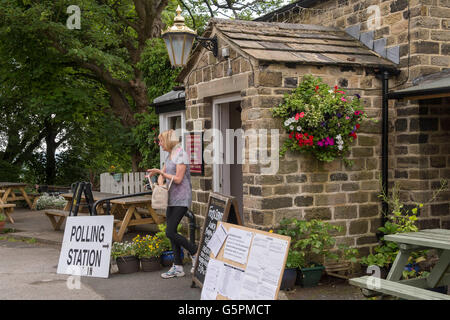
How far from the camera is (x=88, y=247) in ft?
22.1

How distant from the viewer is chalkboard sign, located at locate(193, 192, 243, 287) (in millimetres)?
5719

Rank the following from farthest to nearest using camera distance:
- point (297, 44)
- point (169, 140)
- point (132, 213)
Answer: point (132, 213)
point (297, 44)
point (169, 140)

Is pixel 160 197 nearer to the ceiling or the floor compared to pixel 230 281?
nearer to the ceiling

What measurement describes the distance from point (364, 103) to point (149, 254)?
141 inches

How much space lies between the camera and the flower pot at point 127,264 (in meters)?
6.87

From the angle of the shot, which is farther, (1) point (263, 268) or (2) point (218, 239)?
(2) point (218, 239)

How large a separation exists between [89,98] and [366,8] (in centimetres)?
913

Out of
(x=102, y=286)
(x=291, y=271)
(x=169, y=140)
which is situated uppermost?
(x=169, y=140)

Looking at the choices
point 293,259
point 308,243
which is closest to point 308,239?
point 308,243

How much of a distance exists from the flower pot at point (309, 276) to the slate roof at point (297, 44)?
100 inches

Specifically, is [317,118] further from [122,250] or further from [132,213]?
[132,213]

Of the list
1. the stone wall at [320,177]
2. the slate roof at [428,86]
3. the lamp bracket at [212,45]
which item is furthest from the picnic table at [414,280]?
the lamp bracket at [212,45]

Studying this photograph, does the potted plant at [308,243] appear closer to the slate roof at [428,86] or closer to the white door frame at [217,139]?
the white door frame at [217,139]
